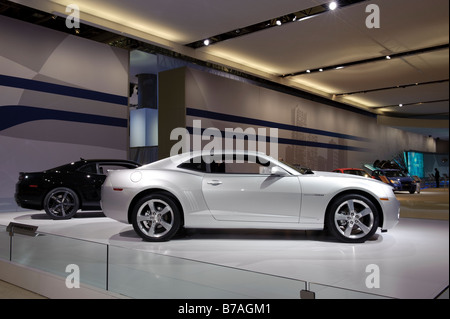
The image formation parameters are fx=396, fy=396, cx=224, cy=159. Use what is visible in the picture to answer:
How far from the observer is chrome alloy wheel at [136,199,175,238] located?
431 centimetres

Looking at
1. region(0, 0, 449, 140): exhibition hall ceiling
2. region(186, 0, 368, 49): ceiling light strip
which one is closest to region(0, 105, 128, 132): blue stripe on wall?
region(0, 0, 449, 140): exhibition hall ceiling

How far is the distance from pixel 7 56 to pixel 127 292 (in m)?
6.84

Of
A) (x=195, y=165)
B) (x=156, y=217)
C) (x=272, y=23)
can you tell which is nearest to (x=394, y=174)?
(x=195, y=165)

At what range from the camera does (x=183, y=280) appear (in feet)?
A: 7.87

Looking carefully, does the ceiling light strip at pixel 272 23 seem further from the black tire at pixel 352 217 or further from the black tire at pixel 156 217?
the black tire at pixel 156 217

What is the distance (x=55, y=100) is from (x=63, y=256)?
20.2 feet

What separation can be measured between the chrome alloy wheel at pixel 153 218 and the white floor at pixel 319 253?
16cm

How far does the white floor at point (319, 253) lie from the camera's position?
8.07 ft

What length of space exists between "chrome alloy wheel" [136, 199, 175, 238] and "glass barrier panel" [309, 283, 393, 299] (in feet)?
8.60

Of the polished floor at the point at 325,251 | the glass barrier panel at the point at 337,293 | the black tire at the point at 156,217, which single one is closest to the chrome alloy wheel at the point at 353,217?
the polished floor at the point at 325,251

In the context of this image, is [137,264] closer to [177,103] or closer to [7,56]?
[7,56]

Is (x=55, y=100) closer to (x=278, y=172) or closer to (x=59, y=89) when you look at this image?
(x=59, y=89)

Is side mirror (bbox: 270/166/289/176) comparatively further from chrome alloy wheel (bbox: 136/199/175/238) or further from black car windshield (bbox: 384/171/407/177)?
black car windshield (bbox: 384/171/407/177)
